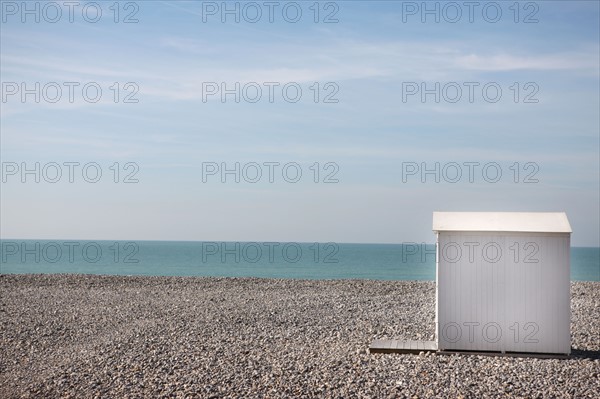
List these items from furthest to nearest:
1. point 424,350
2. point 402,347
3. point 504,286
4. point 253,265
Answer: point 253,265
point 402,347
point 424,350
point 504,286

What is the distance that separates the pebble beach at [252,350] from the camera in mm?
10695

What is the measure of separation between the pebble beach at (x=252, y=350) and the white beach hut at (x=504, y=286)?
1.49 feet

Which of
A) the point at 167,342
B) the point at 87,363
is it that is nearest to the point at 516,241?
the point at 167,342

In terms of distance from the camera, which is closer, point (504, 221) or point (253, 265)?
point (504, 221)

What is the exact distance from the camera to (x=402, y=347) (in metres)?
13.2

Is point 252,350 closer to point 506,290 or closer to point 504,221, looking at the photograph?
point 506,290

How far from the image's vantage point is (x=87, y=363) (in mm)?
12570

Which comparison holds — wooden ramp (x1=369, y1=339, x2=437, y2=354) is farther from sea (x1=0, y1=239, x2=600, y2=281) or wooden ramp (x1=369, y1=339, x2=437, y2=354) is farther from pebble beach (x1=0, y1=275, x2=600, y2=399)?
sea (x1=0, y1=239, x2=600, y2=281)

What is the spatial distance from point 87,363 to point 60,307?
874cm

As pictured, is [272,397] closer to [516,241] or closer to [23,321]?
[516,241]

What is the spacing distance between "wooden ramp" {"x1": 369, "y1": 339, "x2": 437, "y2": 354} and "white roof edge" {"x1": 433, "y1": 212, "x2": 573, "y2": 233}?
2358mm

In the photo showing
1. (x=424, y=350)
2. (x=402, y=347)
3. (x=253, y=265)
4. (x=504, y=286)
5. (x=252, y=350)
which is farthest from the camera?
(x=253, y=265)

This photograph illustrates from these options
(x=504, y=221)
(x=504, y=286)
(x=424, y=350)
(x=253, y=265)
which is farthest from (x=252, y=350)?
(x=253, y=265)

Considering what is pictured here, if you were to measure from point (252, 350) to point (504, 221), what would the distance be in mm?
5613
